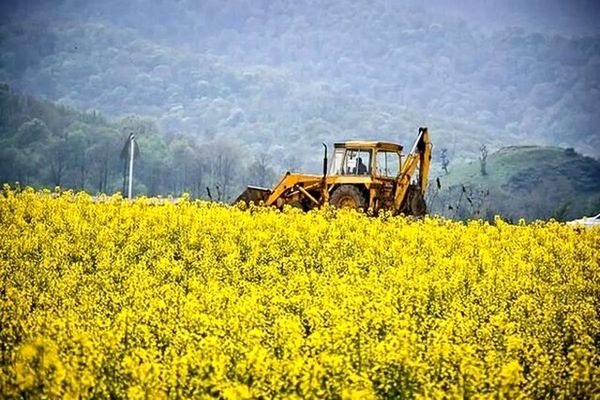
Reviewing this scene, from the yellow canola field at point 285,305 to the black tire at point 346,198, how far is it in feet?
11.6

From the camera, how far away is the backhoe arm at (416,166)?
80.8ft

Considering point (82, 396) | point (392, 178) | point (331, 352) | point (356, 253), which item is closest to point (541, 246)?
point (356, 253)

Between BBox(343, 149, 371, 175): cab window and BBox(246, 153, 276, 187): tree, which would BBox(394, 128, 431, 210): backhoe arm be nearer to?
BBox(343, 149, 371, 175): cab window

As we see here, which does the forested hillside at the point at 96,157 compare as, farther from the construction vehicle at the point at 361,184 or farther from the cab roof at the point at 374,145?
the cab roof at the point at 374,145

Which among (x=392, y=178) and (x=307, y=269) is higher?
(x=392, y=178)

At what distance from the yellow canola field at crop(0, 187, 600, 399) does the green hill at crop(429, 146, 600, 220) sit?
92.8m

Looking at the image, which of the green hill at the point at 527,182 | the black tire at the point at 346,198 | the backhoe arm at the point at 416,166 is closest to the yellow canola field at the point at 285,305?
the black tire at the point at 346,198

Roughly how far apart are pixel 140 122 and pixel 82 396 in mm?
172773

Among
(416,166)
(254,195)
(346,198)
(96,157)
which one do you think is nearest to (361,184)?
(346,198)

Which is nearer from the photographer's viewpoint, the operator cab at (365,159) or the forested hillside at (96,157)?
the operator cab at (365,159)

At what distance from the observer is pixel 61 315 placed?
10.2m

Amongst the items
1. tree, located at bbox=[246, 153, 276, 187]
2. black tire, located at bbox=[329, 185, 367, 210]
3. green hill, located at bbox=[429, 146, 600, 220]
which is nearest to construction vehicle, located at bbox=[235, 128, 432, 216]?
black tire, located at bbox=[329, 185, 367, 210]

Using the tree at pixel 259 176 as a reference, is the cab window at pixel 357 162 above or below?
below

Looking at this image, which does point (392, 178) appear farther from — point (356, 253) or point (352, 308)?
point (352, 308)
